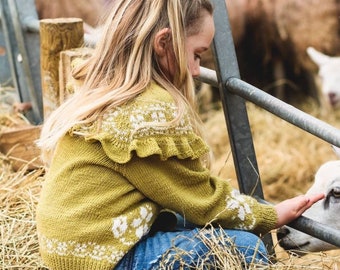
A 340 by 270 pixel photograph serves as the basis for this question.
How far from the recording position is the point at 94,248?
240 cm

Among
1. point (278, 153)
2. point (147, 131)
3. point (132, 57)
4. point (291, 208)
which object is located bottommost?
point (278, 153)

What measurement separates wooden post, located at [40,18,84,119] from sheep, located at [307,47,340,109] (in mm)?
3599

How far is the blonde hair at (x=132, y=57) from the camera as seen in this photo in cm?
249

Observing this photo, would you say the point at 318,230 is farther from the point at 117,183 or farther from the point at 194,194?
the point at 117,183

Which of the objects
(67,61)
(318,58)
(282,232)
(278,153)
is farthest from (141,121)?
(318,58)

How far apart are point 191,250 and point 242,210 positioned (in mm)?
231

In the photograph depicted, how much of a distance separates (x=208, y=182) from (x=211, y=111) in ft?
15.5

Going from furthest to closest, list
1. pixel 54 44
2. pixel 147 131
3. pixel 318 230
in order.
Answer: pixel 54 44, pixel 318 230, pixel 147 131

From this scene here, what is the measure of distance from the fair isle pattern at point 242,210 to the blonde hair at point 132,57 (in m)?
0.32

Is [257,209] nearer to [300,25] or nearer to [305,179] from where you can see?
[305,179]

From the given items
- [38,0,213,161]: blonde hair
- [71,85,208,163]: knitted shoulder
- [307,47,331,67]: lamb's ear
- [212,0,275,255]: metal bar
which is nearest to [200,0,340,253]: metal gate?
[212,0,275,255]: metal bar

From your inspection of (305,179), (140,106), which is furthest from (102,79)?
(305,179)

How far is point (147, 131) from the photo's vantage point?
2.37 m

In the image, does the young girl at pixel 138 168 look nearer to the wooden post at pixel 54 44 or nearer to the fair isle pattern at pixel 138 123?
the fair isle pattern at pixel 138 123
